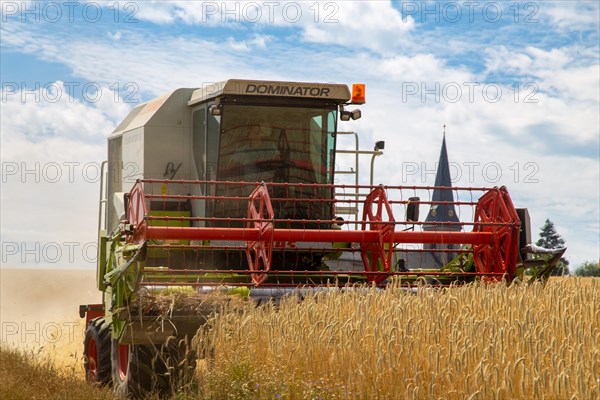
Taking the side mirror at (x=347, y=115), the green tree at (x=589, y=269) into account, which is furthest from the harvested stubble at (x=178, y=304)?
the green tree at (x=589, y=269)

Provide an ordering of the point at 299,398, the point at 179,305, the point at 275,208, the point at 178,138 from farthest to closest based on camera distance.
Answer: the point at 178,138, the point at 275,208, the point at 179,305, the point at 299,398

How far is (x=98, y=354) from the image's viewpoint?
8688 mm

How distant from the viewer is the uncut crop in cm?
509

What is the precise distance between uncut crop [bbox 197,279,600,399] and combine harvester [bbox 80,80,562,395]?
2.22ft

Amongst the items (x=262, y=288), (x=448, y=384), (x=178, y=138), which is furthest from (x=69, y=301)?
(x=448, y=384)

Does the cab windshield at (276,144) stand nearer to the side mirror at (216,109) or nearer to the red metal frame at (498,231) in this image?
the side mirror at (216,109)

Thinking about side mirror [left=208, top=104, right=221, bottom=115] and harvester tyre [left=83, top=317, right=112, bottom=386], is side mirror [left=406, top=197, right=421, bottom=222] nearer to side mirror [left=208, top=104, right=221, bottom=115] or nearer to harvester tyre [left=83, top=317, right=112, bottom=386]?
side mirror [left=208, top=104, right=221, bottom=115]

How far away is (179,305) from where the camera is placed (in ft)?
24.2

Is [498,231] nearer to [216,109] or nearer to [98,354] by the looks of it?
[216,109]

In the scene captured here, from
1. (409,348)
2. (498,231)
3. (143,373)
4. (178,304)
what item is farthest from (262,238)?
(409,348)

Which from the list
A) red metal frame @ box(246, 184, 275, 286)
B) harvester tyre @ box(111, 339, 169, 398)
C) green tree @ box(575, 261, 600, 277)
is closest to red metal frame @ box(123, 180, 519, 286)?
red metal frame @ box(246, 184, 275, 286)

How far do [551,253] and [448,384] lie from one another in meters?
3.77

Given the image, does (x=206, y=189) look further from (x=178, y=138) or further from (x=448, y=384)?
(x=448, y=384)

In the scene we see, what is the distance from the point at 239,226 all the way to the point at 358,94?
1.79 meters
